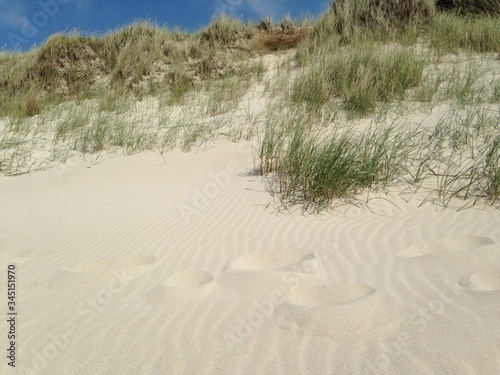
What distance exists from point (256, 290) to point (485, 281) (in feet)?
3.70

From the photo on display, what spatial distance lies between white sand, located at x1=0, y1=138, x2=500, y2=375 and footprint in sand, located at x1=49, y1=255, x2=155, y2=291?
11mm

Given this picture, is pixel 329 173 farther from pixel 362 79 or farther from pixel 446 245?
pixel 362 79

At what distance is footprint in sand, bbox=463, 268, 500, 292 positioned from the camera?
163 centimetres

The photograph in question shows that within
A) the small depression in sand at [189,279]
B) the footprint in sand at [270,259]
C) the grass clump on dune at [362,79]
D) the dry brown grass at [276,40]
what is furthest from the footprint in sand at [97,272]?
the dry brown grass at [276,40]

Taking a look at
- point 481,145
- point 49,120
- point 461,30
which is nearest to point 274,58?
point 461,30

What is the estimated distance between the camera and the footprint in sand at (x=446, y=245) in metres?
2.09

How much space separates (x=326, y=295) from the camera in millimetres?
1692

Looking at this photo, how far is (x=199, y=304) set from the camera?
5.47 ft

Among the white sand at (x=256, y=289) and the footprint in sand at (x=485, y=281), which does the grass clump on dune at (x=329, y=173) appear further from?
the footprint in sand at (x=485, y=281)

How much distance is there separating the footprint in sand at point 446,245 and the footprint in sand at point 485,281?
13.6 inches

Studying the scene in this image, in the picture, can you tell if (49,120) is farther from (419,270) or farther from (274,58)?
(419,270)

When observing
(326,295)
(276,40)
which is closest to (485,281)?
(326,295)

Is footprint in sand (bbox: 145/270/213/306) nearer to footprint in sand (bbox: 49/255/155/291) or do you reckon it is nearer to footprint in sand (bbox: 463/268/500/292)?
footprint in sand (bbox: 49/255/155/291)

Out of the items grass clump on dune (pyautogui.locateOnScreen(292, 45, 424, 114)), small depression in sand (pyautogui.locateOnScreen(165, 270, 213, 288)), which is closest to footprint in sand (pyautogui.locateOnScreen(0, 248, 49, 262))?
small depression in sand (pyautogui.locateOnScreen(165, 270, 213, 288))
